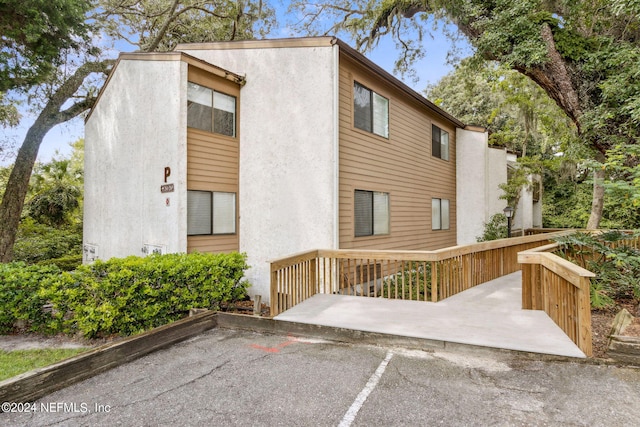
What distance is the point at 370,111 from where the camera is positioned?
9250 mm

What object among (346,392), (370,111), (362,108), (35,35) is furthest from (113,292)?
(35,35)

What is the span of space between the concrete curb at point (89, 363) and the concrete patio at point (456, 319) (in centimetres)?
146

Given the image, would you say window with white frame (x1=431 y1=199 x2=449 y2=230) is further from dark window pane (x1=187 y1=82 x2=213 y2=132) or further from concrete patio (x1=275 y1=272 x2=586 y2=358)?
dark window pane (x1=187 y1=82 x2=213 y2=132)

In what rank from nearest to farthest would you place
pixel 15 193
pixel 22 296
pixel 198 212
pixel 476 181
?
pixel 22 296
pixel 198 212
pixel 15 193
pixel 476 181

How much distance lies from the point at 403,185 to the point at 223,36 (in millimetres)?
12474

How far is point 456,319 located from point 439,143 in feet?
30.9

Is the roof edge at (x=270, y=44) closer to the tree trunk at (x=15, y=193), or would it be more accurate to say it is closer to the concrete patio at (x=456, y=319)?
the concrete patio at (x=456, y=319)

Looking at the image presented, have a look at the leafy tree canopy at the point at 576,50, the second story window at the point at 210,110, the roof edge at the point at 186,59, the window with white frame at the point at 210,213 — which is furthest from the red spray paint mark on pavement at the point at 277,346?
the leafy tree canopy at the point at 576,50

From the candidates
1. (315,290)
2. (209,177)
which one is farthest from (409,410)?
(209,177)

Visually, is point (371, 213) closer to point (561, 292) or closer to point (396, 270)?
point (396, 270)

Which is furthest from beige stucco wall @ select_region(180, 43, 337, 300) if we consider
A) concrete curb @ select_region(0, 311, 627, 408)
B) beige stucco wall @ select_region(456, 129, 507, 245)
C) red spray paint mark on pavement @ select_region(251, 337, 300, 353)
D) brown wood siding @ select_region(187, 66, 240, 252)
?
beige stucco wall @ select_region(456, 129, 507, 245)

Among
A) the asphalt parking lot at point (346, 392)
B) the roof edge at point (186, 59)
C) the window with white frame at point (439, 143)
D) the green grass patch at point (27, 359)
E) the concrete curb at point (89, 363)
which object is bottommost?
the green grass patch at point (27, 359)

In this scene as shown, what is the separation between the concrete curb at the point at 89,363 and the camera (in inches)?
120

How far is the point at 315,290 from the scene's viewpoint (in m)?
6.81
